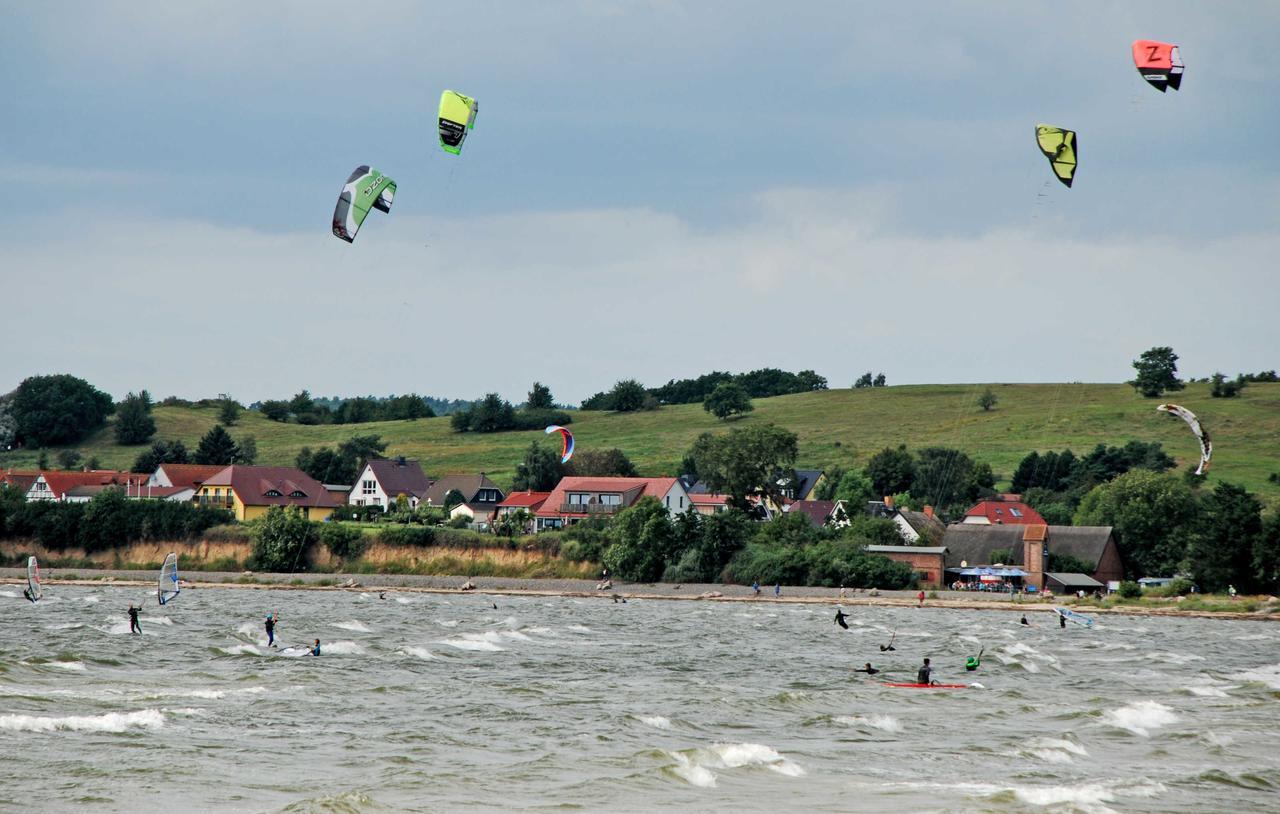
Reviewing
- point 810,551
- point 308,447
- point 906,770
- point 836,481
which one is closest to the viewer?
point 906,770

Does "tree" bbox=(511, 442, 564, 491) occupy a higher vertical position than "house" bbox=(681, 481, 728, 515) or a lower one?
higher

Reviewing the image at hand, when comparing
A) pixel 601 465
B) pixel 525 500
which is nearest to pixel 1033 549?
pixel 525 500

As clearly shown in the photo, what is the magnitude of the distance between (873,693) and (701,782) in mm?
11719

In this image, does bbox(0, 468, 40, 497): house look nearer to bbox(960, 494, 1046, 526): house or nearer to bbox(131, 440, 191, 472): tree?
bbox(131, 440, 191, 472): tree

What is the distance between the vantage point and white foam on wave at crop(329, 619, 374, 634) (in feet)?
147

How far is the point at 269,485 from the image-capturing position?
314 feet

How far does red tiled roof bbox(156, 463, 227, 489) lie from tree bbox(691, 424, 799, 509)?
123ft

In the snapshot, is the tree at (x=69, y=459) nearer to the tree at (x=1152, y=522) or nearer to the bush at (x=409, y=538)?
the bush at (x=409, y=538)

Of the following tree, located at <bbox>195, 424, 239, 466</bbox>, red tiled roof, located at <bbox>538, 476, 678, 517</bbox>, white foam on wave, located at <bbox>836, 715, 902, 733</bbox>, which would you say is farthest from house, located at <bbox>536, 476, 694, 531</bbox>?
white foam on wave, located at <bbox>836, 715, 902, 733</bbox>

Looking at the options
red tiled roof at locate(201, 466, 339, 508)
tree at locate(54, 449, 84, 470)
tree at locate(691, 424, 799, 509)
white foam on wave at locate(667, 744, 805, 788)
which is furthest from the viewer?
tree at locate(54, 449, 84, 470)

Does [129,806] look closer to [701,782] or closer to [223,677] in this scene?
[701,782]

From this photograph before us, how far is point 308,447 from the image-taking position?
132375mm

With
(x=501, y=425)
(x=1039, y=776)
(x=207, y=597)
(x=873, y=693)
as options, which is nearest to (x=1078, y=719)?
(x=873, y=693)

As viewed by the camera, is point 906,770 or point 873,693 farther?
point 873,693
